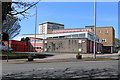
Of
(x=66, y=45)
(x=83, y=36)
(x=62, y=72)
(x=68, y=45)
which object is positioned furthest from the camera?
(x=83, y=36)

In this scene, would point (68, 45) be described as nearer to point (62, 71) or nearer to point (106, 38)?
point (106, 38)

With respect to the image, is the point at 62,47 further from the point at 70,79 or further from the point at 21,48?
the point at 70,79

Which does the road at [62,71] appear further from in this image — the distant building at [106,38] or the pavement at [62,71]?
the distant building at [106,38]

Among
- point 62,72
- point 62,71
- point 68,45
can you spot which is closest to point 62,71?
point 62,71

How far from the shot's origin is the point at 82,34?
2279 inches

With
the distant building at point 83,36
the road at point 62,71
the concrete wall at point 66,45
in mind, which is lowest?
the road at point 62,71

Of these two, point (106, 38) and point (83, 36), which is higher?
point (106, 38)

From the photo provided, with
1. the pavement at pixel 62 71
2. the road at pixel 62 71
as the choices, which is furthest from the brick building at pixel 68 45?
the road at pixel 62 71

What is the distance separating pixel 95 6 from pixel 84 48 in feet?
86.6

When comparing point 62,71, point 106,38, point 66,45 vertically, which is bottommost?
point 62,71

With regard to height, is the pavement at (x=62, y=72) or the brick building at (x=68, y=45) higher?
the brick building at (x=68, y=45)

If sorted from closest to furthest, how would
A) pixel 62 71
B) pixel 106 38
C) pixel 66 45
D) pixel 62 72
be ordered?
pixel 62 72 < pixel 62 71 < pixel 66 45 < pixel 106 38

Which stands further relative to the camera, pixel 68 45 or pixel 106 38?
pixel 106 38


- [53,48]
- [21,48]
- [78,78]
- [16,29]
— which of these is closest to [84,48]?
[53,48]
